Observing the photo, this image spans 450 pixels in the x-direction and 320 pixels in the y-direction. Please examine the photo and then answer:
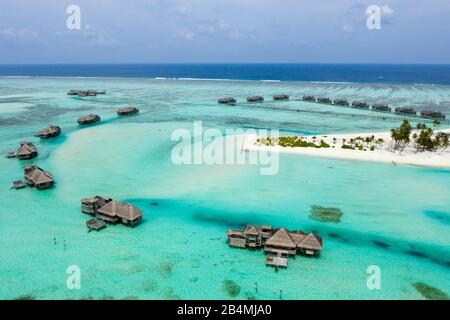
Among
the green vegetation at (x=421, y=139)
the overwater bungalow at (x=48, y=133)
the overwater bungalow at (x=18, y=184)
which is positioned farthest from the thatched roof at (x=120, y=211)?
the green vegetation at (x=421, y=139)

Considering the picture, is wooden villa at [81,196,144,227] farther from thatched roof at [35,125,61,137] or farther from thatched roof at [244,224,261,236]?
thatched roof at [35,125,61,137]

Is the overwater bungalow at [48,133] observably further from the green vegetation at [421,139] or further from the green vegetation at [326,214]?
the green vegetation at [421,139]

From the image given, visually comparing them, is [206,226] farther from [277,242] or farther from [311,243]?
[311,243]

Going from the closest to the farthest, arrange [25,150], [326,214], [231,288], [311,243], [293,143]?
[231,288]
[311,243]
[326,214]
[25,150]
[293,143]

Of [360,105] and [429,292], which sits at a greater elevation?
[360,105]

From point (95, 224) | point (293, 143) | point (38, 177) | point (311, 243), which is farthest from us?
point (293, 143)

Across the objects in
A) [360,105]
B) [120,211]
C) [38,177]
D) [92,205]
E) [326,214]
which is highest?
[360,105]

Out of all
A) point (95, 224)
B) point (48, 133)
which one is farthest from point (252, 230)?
point (48, 133)
